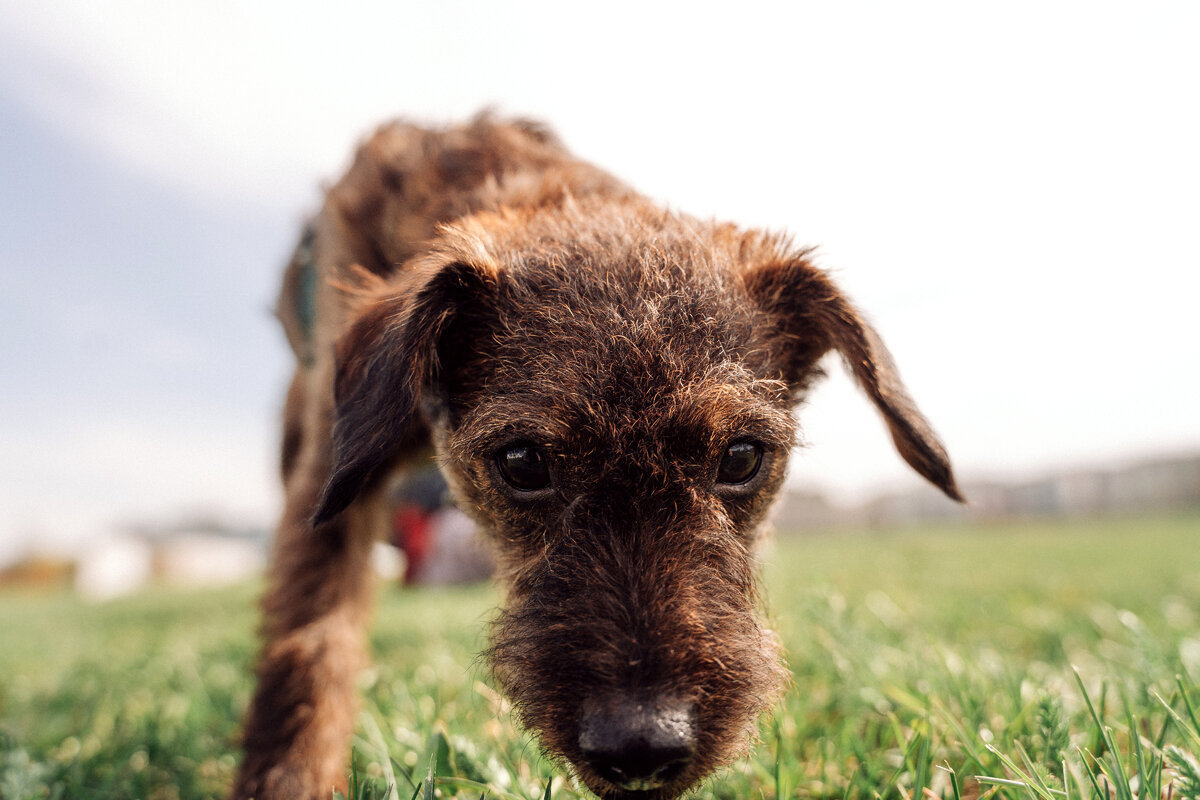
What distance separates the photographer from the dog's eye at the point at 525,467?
190 cm

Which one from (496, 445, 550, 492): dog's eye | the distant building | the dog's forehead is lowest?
the distant building

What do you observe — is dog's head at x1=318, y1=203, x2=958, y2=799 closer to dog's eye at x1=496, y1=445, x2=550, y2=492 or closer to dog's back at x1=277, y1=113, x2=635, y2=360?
dog's eye at x1=496, y1=445, x2=550, y2=492

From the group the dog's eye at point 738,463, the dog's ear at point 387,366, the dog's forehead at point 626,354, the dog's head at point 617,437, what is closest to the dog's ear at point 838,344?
the dog's head at point 617,437

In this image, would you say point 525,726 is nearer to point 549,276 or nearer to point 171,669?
point 549,276

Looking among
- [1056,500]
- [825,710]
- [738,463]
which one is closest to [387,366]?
[738,463]

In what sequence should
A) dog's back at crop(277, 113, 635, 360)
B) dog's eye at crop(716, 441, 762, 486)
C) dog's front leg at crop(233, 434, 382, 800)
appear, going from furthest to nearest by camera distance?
dog's back at crop(277, 113, 635, 360) < dog's front leg at crop(233, 434, 382, 800) < dog's eye at crop(716, 441, 762, 486)

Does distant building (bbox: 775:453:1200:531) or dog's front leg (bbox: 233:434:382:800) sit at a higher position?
dog's front leg (bbox: 233:434:382:800)

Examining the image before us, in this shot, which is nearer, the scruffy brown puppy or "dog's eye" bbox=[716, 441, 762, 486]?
the scruffy brown puppy

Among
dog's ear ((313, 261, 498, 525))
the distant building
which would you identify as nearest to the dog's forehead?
dog's ear ((313, 261, 498, 525))

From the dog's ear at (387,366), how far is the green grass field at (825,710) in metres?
0.63

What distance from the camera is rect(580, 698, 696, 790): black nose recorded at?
1410 millimetres

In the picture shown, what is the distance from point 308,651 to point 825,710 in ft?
5.26

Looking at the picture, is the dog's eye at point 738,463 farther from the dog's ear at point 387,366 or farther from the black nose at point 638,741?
the dog's ear at point 387,366

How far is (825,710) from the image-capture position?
238 centimetres
